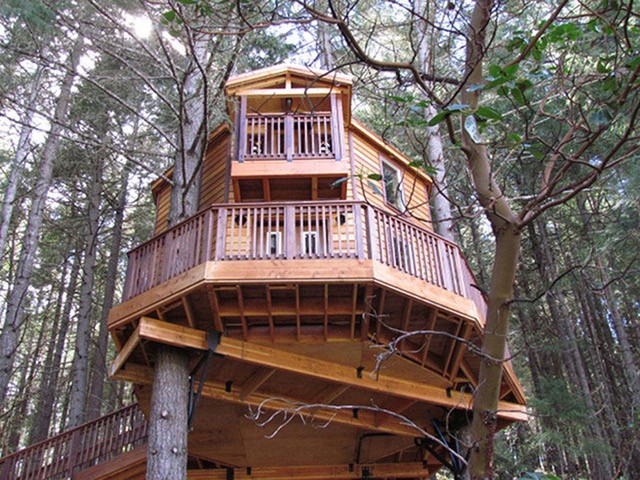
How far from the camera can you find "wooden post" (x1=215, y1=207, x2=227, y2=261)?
6.90 meters

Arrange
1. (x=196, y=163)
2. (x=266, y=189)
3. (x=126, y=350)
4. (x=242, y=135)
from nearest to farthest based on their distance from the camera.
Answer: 1. (x=126, y=350)
2. (x=242, y=135)
3. (x=266, y=189)
4. (x=196, y=163)

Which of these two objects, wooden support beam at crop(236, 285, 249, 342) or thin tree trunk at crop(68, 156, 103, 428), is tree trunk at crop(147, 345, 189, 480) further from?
thin tree trunk at crop(68, 156, 103, 428)

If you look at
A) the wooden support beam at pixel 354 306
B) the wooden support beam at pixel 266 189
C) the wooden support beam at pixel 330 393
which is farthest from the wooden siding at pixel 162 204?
the wooden support beam at pixel 354 306

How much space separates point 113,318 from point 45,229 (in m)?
12.0

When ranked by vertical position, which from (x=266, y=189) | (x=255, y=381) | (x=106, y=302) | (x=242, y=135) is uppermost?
(x=242, y=135)

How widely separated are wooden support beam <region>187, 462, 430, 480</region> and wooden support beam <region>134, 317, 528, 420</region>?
253 cm

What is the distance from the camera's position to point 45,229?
17812 millimetres

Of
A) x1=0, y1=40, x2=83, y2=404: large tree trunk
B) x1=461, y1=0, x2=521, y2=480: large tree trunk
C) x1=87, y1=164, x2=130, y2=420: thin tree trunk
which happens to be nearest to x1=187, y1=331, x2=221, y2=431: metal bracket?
x1=0, y1=40, x2=83, y2=404: large tree trunk

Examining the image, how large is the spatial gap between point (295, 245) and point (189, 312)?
162 cm

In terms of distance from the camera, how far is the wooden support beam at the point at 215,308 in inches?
269

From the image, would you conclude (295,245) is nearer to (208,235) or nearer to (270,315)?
(270,315)

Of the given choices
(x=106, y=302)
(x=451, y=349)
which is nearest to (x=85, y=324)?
(x=106, y=302)

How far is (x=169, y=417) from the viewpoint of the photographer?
6.77 meters

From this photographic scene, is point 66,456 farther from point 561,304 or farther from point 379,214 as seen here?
point 561,304
